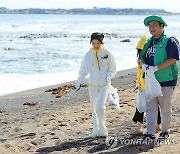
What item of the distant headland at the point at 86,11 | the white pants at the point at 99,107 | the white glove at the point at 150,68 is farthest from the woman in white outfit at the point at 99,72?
the distant headland at the point at 86,11

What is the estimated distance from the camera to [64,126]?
788 cm

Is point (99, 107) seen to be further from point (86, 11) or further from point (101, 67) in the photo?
point (86, 11)

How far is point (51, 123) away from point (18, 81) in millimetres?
7159

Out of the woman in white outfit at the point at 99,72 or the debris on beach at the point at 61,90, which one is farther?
the debris on beach at the point at 61,90

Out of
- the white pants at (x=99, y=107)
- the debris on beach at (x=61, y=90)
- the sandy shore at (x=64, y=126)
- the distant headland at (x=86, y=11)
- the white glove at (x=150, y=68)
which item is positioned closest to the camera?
the white glove at (x=150, y=68)

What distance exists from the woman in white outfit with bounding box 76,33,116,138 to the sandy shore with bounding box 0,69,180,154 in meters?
0.52

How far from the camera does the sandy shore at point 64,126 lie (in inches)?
250

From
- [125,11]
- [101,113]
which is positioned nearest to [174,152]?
[101,113]

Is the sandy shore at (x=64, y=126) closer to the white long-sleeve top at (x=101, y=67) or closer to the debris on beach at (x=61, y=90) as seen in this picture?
the debris on beach at (x=61, y=90)

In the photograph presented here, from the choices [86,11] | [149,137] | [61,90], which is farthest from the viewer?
[86,11]

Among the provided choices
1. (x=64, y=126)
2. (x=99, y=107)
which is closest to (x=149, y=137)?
(x=99, y=107)

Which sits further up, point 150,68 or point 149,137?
point 150,68

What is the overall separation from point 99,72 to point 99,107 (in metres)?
0.54

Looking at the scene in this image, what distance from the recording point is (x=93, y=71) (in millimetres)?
6848
